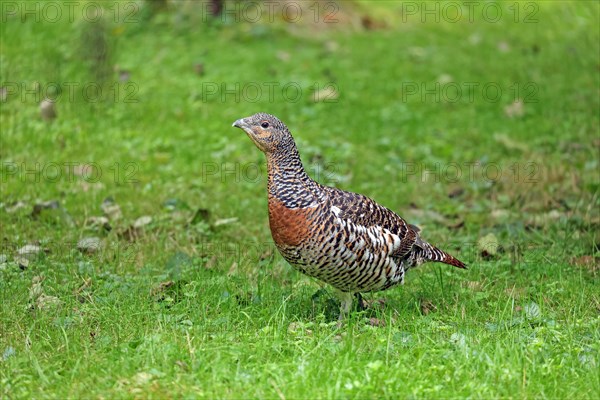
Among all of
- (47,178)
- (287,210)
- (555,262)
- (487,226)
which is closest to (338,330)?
(287,210)

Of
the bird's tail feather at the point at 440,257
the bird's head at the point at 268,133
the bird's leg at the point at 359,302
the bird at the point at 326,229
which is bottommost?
the bird's leg at the point at 359,302

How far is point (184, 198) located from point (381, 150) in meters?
2.40

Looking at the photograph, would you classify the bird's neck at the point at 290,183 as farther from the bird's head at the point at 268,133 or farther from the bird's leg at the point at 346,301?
the bird's leg at the point at 346,301

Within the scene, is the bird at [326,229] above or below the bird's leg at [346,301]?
above

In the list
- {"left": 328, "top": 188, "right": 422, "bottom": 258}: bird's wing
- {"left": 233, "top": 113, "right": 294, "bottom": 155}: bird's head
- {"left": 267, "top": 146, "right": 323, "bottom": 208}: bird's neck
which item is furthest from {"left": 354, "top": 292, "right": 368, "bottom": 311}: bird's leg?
{"left": 233, "top": 113, "right": 294, "bottom": 155}: bird's head

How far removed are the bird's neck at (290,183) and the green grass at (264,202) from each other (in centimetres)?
68

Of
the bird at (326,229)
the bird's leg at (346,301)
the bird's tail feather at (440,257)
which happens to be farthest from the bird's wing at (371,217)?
the bird's leg at (346,301)

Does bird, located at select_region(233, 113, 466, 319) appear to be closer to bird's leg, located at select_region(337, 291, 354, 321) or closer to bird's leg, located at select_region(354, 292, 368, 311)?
bird's leg, located at select_region(337, 291, 354, 321)

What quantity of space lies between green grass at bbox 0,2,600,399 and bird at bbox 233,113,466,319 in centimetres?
27

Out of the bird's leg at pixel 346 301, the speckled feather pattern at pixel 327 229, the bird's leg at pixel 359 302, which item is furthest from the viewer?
the bird's leg at pixel 359 302

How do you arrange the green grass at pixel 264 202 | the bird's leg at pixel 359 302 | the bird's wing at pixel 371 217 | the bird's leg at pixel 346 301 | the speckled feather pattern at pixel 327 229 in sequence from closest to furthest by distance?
the green grass at pixel 264 202, the speckled feather pattern at pixel 327 229, the bird's wing at pixel 371 217, the bird's leg at pixel 346 301, the bird's leg at pixel 359 302

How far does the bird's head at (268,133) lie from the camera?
225 inches

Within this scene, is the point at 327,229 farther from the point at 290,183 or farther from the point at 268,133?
the point at 268,133

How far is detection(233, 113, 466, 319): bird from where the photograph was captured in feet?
18.0
